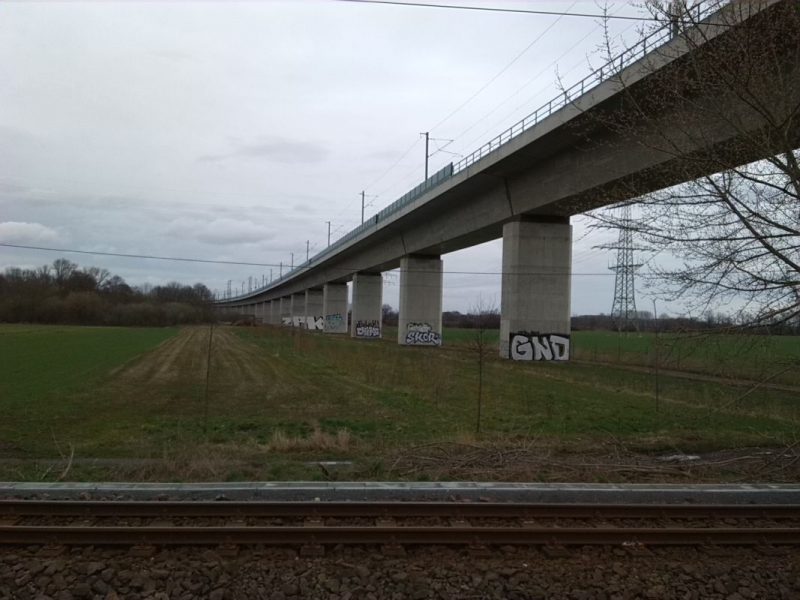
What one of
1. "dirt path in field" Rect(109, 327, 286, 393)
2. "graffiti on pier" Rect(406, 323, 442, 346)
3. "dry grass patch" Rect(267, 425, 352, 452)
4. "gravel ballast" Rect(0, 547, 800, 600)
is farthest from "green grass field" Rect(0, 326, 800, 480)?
"graffiti on pier" Rect(406, 323, 442, 346)

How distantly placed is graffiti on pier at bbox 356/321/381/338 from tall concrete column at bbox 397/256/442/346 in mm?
18394

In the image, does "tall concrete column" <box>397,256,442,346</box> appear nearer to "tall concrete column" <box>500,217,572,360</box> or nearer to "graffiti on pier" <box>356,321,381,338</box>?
"graffiti on pier" <box>356,321,381,338</box>

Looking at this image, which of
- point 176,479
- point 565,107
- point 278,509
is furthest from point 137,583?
point 565,107

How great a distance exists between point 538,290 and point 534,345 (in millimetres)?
3604

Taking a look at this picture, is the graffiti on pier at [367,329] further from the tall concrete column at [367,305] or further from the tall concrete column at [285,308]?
the tall concrete column at [285,308]

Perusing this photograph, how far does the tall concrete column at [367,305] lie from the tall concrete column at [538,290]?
42.1 m

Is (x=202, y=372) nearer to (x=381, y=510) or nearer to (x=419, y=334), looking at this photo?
(x=381, y=510)

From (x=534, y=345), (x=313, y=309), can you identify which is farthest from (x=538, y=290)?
(x=313, y=309)

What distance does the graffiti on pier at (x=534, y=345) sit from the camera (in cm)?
3900

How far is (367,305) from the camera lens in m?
82.3

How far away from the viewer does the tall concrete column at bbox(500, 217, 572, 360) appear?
3884 centimetres

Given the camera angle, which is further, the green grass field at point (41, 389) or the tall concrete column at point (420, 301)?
the tall concrete column at point (420, 301)

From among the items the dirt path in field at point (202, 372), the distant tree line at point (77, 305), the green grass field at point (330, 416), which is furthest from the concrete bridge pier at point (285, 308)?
the green grass field at point (330, 416)

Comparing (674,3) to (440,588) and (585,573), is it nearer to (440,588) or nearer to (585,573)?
(585,573)
